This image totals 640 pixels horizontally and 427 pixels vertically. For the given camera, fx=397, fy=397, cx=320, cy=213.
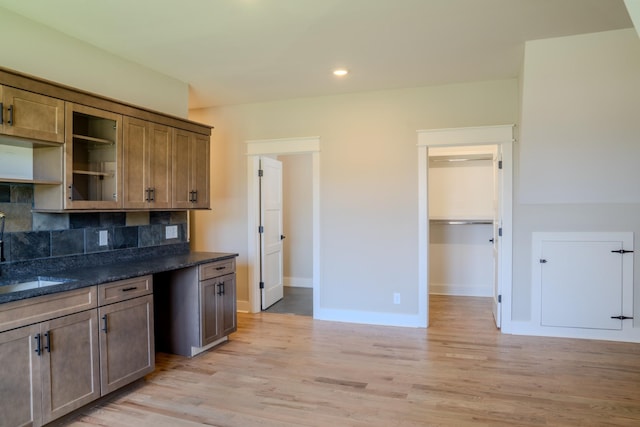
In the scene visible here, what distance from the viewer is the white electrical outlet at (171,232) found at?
3.88 metres

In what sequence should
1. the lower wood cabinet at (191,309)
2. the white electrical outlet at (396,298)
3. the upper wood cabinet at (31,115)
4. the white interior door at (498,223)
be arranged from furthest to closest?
the white electrical outlet at (396,298) < the white interior door at (498,223) < the lower wood cabinet at (191,309) < the upper wood cabinet at (31,115)

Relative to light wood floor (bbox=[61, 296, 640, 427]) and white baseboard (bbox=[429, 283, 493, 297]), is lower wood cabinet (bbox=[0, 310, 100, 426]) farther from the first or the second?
white baseboard (bbox=[429, 283, 493, 297])

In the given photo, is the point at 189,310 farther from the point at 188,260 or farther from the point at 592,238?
the point at 592,238

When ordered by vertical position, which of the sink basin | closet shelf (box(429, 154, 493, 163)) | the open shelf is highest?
closet shelf (box(429, 154, 493, 163))

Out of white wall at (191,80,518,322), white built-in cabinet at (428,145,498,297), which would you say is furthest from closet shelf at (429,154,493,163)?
white wall at (191,80,518,322)

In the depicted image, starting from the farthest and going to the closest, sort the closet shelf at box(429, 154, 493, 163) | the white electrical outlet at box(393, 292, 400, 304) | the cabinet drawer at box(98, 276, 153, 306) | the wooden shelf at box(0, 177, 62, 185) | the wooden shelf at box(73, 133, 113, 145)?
the closet shelf at box(429, 154, 493, 163)
the white electrical outlet at box(393, 292, 400, 304)
the wooden shelf at box(73, 133, 113, 145)
the cabinet drawer at box(98, 276, 153, 306)
the wooden shelf at box(0, 177, 62, 185)

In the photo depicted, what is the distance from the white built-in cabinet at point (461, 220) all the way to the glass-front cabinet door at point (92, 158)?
412 centimetres

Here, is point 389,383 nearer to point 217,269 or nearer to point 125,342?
point 217,269

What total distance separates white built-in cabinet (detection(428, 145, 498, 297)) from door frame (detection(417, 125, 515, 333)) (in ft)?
4.85

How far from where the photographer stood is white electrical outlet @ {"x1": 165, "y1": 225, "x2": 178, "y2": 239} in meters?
3.88

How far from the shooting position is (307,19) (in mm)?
2770

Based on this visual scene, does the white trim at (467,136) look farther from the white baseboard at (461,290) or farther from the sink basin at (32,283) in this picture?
the sink basin at (32,283)

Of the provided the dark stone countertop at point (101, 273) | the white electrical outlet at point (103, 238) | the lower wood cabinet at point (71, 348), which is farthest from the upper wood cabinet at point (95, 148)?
the lower wood cabinet at point (71, 348)

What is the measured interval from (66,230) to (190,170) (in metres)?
1.17
